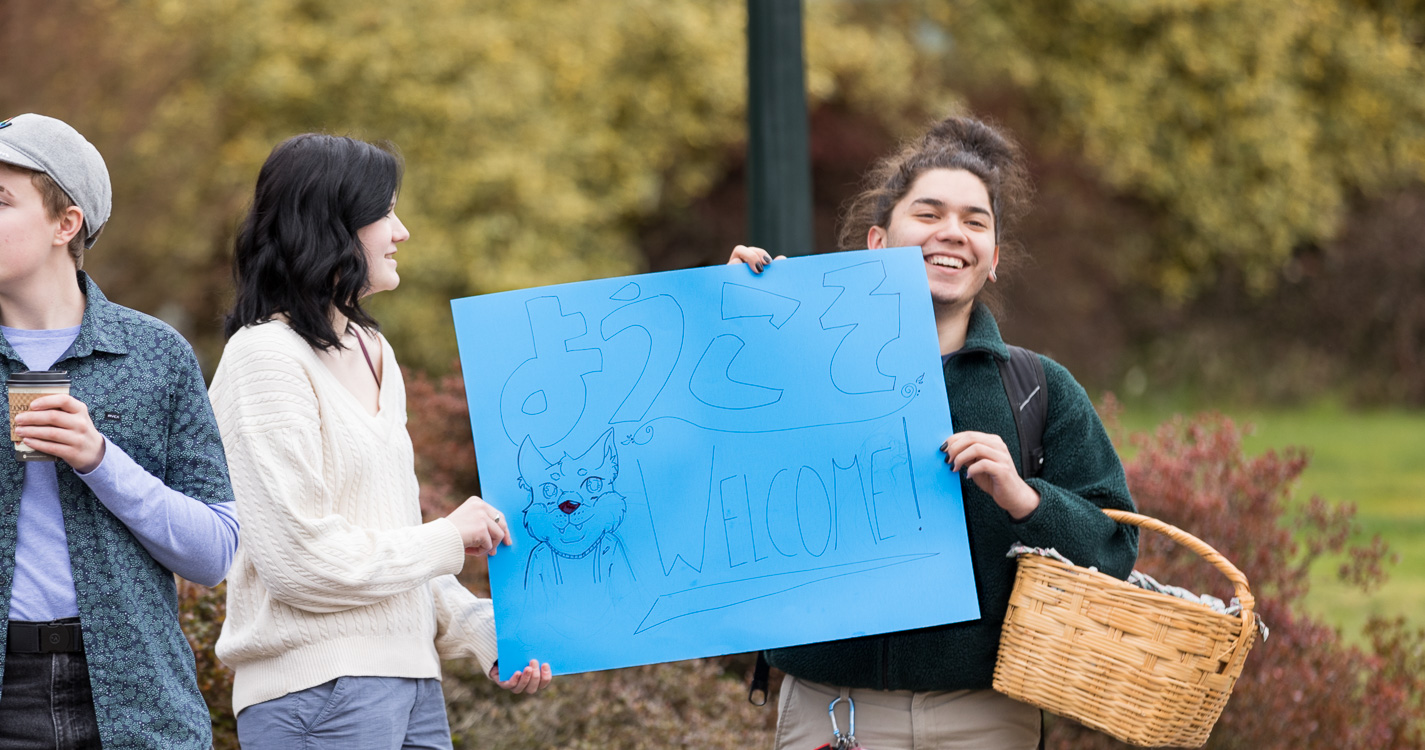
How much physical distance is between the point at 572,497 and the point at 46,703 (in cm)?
96

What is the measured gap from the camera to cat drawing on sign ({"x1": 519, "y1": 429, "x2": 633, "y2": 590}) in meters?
2.48

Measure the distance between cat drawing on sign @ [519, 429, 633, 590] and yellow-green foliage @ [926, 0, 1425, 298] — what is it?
13599 millimetres

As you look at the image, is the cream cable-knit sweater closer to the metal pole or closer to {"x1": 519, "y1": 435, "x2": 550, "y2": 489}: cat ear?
{"x1": 519, "y1": 435, "x2": 550, "y2": 489}: cat ear

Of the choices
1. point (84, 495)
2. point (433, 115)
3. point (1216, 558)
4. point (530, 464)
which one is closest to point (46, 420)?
point (84, 495)

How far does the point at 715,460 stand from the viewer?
2.58m

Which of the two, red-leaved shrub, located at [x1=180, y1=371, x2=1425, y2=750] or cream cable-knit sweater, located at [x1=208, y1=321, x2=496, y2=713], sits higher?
cream cable-knit sweater, located at [x1=208, y1=321, x2=496, y2=713]

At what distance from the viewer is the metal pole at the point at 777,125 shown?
5430mm

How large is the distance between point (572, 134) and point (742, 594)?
9.84 m

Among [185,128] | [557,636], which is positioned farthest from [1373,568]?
[185,128]

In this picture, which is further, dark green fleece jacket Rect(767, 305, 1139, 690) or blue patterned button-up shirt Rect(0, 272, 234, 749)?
dark green fleece jacket Rect(767, 305, 1139, 690)

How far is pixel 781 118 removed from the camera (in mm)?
5473

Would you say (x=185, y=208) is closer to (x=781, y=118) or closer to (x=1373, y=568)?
(x=781, y=118)

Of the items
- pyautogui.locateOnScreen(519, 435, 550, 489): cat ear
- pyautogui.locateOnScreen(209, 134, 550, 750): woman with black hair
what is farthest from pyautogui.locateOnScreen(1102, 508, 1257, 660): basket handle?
pyautogui.locateOnScreen(209, 134, 550, 750): woman with black hair

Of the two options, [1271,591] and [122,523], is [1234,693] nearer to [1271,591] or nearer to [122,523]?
[1271,591]
